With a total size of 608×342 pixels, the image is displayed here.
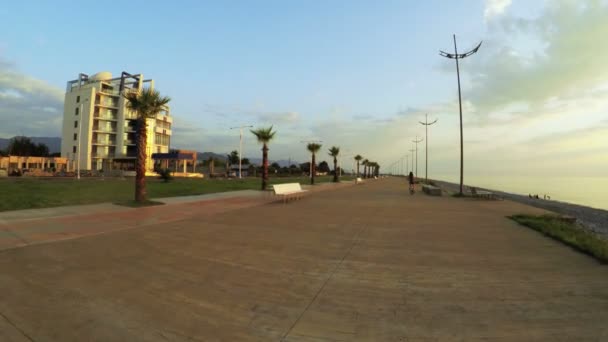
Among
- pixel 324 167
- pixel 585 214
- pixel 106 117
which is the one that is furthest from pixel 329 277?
pixel 324 167

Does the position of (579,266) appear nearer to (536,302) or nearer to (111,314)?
(536,302)

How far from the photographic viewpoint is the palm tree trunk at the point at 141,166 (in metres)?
13.7

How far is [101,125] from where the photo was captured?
64625 millimetres

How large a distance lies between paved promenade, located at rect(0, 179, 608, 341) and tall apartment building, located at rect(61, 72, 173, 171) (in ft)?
208

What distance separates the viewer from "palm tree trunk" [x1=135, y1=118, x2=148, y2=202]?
13.7 metres

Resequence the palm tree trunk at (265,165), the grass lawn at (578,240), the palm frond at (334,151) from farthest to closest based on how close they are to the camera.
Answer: the palm frond at (334,151)
the palm tree trunk at (265,165)
the grass lawn at (578,240)

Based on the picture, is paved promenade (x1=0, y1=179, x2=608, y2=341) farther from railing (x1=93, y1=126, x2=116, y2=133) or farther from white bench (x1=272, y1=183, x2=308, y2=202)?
railing (x1=93, y1=126, x2=116, y2=133)

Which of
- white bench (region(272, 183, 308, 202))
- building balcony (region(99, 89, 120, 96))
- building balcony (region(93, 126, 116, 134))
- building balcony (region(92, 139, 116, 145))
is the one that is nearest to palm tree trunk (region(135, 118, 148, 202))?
white bench (region(272, 183, 308, 202))

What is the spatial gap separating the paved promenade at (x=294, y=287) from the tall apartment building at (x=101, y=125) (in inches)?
2496

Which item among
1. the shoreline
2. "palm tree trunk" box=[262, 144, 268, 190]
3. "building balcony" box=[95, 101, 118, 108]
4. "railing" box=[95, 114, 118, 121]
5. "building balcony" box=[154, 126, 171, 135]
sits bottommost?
the shoreline

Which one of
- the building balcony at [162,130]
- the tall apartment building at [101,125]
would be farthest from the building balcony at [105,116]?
the building balcony at [162,130]

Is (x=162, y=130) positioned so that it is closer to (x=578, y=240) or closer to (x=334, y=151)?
(x=334, y=151)

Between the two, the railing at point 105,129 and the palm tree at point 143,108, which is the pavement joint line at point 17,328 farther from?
the railing at point 105,129


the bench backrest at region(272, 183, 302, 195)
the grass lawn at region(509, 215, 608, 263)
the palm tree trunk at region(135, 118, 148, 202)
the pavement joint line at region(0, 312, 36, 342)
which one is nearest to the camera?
the pavement joint line at region(0, 312, 36, 342)
